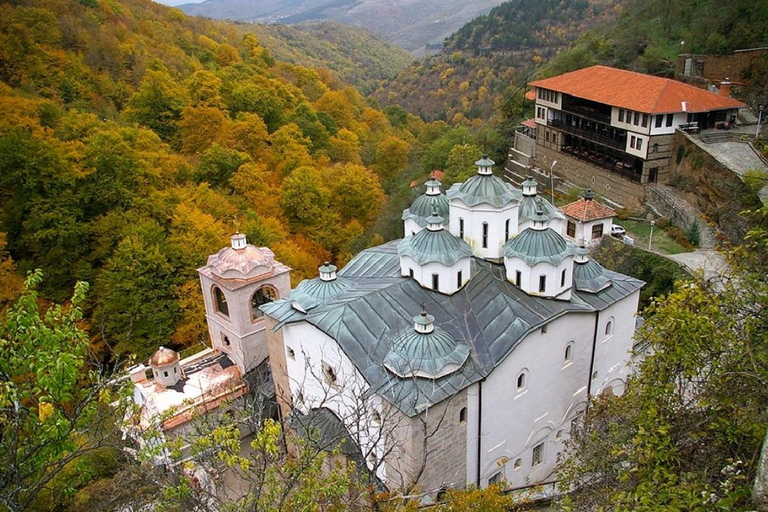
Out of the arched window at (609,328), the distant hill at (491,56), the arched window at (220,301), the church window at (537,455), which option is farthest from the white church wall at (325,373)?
the distant hill at (491,56)

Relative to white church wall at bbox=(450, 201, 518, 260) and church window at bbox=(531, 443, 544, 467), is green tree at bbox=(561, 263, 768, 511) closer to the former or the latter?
church window at bbox=(531, 443, 544, 467)

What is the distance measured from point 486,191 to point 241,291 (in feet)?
34.0

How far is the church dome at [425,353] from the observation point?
15.6 meters

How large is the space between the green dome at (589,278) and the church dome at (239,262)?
11.8 m

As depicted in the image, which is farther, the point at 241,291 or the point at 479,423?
the point at 241,291

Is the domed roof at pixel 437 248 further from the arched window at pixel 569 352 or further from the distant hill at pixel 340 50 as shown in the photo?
the distant hill at pixel 340 50

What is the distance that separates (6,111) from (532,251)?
3244 cm

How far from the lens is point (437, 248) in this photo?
1800cm

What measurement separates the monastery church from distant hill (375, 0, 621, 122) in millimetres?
68887

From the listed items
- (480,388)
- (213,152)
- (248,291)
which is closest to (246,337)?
(248,291)

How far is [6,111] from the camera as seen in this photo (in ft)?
111

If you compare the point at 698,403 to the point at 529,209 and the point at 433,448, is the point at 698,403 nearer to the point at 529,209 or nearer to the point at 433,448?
the point at 433,448

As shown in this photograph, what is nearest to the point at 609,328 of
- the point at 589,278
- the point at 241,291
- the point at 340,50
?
the point at 589,278

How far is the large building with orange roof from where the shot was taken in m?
32.2
